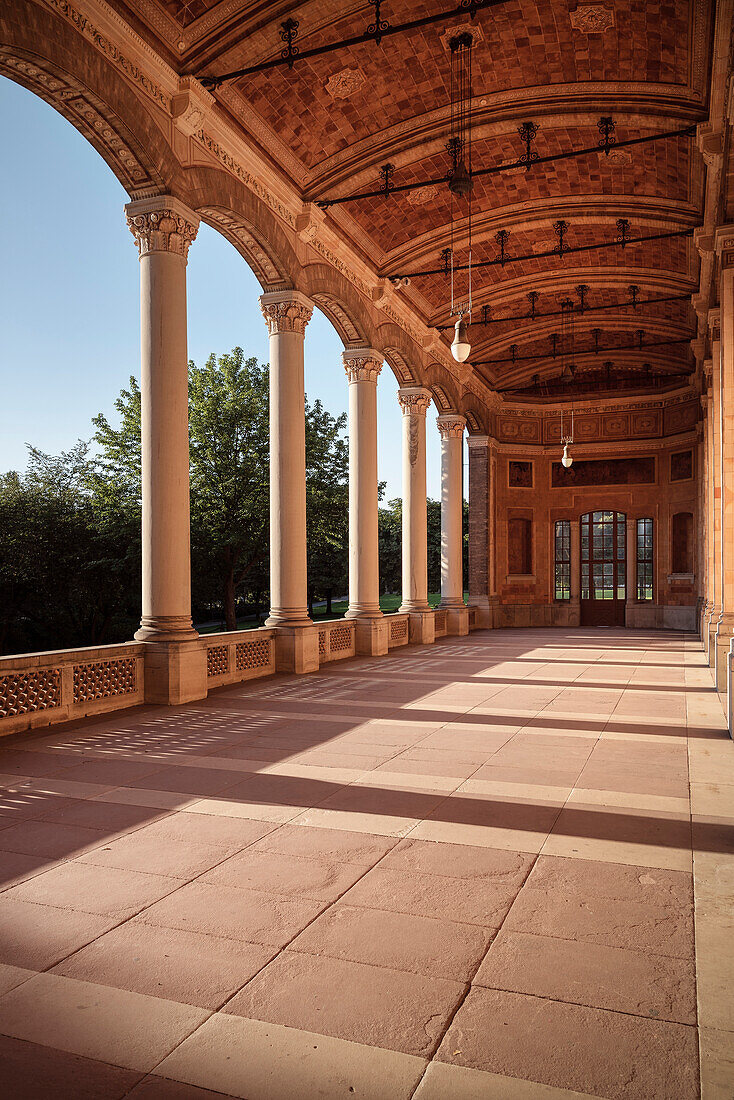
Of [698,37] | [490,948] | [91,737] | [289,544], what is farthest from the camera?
[289,544]

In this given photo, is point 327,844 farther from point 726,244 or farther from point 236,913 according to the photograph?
point 726,244

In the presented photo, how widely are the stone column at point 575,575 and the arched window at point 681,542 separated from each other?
12.7 ft

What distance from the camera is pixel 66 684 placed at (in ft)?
33.7

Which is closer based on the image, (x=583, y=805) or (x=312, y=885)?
(x=312, y=885)

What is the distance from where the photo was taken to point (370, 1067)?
A: 9.84 ft

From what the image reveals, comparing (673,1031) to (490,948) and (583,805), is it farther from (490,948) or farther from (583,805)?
(583,805)

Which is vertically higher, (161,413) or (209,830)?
(161,413)

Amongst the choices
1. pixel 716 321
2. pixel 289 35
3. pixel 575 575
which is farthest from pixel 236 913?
pixel 575 575

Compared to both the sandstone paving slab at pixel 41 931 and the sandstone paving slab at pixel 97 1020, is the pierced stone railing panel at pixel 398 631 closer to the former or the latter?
the sandstone paving slab at pixel 41 931

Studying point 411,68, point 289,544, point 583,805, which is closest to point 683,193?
point 411,68

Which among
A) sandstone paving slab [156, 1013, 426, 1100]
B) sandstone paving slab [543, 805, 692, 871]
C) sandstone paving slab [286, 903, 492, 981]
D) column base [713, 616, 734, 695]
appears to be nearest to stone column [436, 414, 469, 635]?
column base [713, 616, 734, 695]

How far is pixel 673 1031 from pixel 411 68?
14434 millimetres

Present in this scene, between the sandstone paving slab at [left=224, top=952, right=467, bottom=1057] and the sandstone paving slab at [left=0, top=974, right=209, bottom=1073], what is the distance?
0.89ft

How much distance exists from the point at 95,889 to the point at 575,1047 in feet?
9.66
